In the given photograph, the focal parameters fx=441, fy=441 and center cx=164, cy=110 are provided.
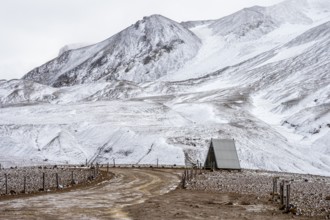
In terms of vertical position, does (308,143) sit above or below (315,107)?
below

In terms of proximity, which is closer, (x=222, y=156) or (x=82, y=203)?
(x=82, y=203)

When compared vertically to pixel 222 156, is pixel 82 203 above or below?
below

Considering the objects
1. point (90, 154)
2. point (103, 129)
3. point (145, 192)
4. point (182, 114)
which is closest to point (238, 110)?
point (182, 114)

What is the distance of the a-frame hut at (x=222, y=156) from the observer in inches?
2650

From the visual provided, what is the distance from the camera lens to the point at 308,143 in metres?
97.6

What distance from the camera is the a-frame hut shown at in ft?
221

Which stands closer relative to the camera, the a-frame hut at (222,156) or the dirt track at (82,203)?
the dirt track at (82,203)

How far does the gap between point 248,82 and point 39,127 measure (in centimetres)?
9956

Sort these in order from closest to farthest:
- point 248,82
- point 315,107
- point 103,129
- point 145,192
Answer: point 145,192 < point 103,129 < point 315,107 < point 248,82

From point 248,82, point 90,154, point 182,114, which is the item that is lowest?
point 90,154

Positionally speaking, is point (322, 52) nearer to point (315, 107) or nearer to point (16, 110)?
point (315, 107)

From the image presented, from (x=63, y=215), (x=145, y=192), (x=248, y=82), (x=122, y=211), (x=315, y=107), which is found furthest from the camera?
(x=248, y=82)

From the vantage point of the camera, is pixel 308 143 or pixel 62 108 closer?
pixel 308 143

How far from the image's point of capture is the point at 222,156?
6812cm
